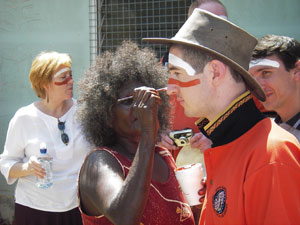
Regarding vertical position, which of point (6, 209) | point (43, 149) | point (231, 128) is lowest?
point (6, 209)

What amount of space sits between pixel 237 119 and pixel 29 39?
4.82 meters

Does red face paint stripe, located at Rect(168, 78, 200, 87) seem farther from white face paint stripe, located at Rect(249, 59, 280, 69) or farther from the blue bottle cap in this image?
the blue bottle cap

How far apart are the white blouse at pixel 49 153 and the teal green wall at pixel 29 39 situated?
2.40m

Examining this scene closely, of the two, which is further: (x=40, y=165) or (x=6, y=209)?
(x=6, y=209)

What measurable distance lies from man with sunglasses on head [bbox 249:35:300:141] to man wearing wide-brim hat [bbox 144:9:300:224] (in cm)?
102

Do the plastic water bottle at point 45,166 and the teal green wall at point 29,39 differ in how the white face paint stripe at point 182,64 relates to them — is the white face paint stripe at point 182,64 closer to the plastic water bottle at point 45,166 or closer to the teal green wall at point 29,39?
the plastic water bottle at point 45,166

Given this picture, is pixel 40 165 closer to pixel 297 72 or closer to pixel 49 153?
pixel 49 153

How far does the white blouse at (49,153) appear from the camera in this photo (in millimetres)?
3164

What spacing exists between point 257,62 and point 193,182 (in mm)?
1166

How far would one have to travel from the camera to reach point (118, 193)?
1.66 metres

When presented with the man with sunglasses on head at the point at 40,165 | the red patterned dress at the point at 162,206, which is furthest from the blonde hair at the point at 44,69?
the red patterned dress at the point at 162,206

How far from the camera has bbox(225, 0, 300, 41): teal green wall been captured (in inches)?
191

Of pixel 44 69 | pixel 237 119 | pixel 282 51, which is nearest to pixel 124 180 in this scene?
pixel 237 119

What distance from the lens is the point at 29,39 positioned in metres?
5.68
